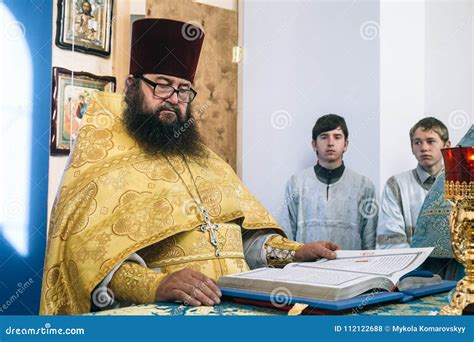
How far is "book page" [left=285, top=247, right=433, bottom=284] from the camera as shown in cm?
111

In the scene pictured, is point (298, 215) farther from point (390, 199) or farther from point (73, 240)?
point (73, 240)

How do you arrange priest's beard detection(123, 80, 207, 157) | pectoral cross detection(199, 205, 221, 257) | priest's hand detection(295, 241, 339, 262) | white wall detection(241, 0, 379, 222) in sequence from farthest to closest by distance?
white wall detection(241, 0, 379, 222) → priest's beard detection(123, 80, 207, 157) → pectoral cross detection(199, 205, 221, 257) → priest's hand detection(295, 241, 339, 262)

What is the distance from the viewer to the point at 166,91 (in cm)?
169

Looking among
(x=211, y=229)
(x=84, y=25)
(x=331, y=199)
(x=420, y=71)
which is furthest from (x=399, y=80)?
(x=84, y=25)

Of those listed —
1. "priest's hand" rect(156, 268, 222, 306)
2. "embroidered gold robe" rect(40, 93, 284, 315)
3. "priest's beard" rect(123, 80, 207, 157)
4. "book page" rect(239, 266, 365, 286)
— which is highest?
"priest's beard" rect(123, 80, 207, 157)

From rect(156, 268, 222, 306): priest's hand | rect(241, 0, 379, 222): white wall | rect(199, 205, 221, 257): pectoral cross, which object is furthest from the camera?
rect(241, 0, 379, 222): white wall

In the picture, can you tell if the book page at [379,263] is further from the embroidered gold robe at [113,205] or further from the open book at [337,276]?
the embroidered gold robe at [113,205]

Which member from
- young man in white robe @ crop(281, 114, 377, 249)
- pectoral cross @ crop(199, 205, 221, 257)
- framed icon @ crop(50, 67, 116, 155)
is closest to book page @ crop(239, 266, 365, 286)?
pectoral cross @ crop(199, 205, 221, 257)

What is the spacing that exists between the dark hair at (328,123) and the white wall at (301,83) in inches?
0.8

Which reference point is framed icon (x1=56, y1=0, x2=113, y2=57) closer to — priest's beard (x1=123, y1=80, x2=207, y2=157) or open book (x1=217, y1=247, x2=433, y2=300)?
priest's beard (x1=123, y1=80, x2=207, y2=157)

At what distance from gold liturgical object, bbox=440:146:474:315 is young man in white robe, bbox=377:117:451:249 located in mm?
599

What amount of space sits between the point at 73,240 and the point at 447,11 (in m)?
1.31

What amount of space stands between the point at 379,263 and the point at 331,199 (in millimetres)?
622
